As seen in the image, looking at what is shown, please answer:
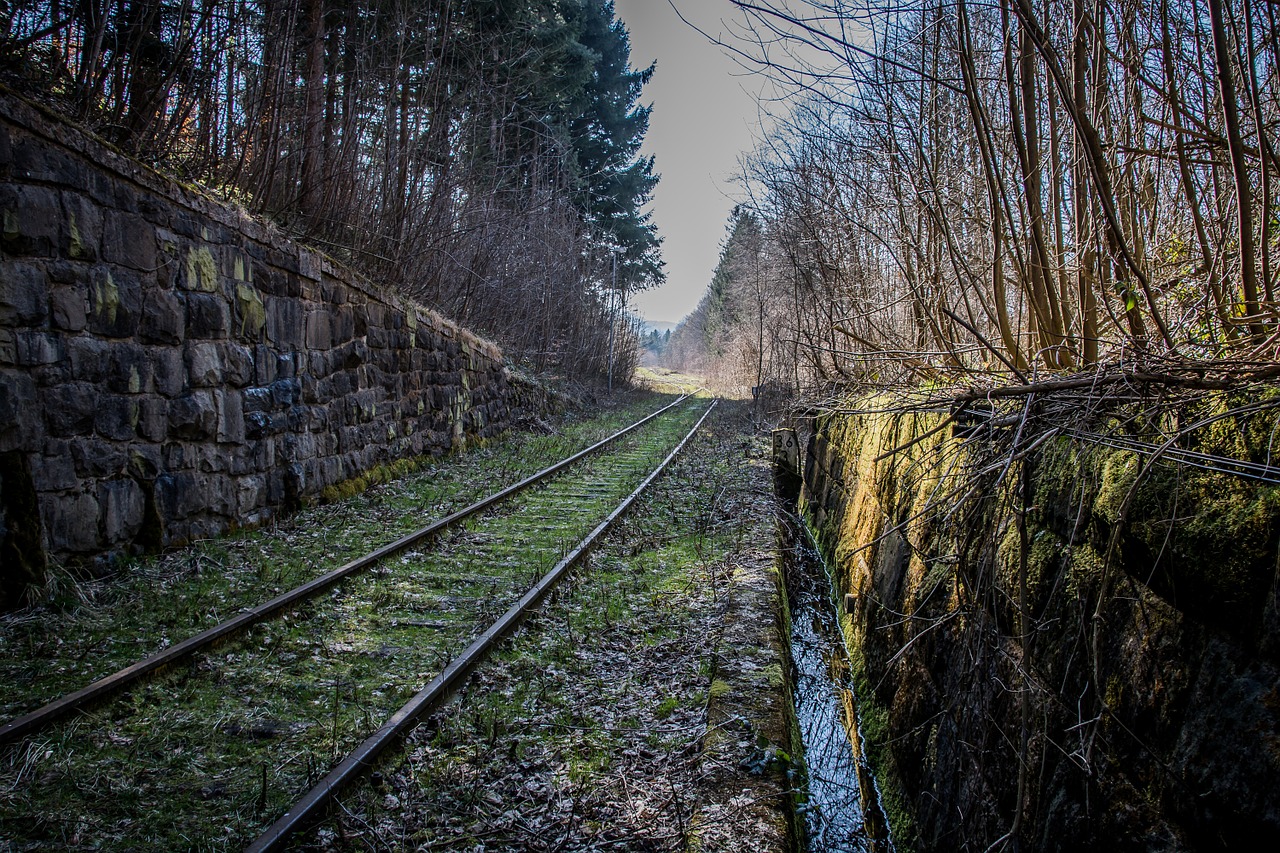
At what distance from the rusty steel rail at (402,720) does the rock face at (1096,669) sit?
2424 millimetres

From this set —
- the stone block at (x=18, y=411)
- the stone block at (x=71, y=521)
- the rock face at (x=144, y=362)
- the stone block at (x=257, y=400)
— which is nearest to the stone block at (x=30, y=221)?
the rock face at (x=144, y=362)

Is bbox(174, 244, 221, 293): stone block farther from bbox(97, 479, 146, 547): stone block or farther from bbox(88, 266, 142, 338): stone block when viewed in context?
bbox(97, 479, 146, 547): stone block

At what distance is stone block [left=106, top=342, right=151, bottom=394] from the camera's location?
5238 mm

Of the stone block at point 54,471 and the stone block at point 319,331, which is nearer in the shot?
the stone block at point 54,471

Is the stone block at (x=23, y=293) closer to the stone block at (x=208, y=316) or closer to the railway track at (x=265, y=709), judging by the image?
the stone block at (x=208, y=316)

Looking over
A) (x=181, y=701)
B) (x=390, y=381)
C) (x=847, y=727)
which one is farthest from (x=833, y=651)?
(x=390, y=381)

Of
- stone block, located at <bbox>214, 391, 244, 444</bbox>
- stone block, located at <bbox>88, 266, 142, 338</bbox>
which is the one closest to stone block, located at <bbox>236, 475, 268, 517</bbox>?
stone block, located at <bbox>214, 391, 244, 444</bbox>

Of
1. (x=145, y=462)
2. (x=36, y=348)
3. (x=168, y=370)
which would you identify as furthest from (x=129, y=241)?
(x=145, y=462)

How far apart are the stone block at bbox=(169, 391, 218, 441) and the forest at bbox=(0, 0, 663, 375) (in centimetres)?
207

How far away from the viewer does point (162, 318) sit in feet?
18.7

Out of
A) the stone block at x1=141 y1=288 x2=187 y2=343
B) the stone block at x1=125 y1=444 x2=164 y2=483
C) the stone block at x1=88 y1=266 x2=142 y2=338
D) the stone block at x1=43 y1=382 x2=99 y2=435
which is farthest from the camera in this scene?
the stone block at x1=141 y1=288 x2=187 y2=343

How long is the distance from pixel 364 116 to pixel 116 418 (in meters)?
7.07

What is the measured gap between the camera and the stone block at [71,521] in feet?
15.5

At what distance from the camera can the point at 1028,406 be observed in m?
2.69
